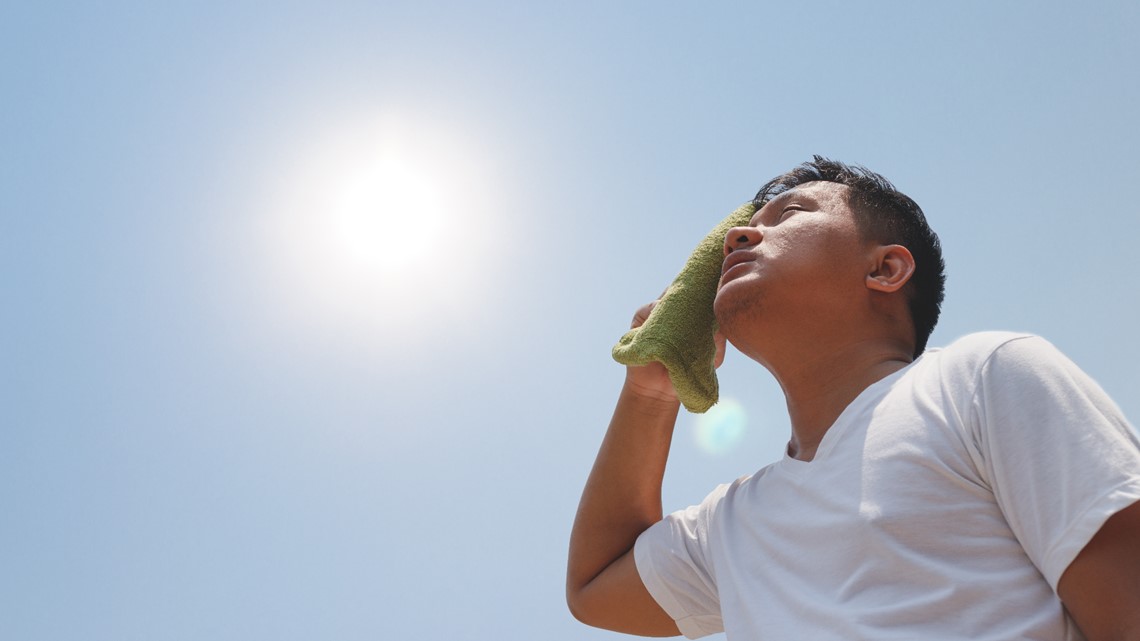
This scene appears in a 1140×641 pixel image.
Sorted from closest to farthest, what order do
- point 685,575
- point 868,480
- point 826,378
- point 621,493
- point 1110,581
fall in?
point 1110,581 < point 868,480 < point 826,378 < point 685,575 < point 621,493

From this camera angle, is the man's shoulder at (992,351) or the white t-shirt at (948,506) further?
the man's shoulder at (992,351)

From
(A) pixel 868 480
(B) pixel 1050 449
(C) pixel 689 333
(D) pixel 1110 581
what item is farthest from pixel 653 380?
(D) pixel 1110 581

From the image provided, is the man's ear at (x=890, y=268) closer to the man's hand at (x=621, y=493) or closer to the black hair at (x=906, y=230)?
the black hair at (x=906, y=230)

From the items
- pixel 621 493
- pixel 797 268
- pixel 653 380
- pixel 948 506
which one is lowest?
pixel 948 506

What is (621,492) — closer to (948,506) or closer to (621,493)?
(621,493)

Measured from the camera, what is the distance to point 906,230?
291 cm

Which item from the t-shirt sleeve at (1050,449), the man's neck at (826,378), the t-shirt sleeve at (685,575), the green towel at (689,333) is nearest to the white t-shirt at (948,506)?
the t-shirt sleeve at (1050,449)

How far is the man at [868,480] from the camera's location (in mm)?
1760

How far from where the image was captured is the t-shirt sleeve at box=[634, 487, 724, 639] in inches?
105

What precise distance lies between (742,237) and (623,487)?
35.2 inches

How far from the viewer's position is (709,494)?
9.39 ft

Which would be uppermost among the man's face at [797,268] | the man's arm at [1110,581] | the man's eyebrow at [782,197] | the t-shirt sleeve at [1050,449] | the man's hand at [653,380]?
the man's eyebrow at [782,197]

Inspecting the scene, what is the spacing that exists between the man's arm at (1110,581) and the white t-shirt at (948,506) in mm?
28

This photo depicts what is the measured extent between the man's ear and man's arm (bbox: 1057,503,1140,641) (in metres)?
1.08
